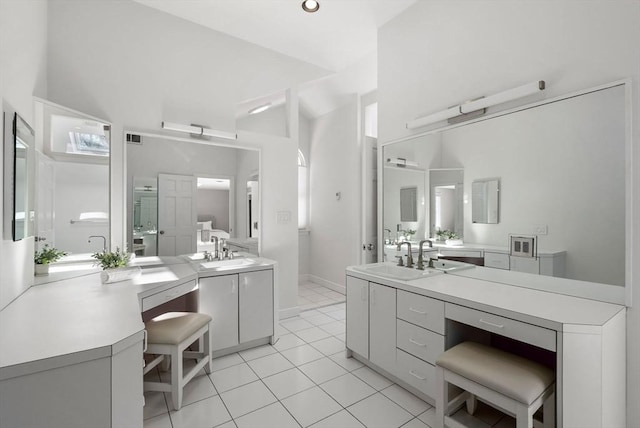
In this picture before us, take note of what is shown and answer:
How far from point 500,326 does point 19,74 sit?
3050mm

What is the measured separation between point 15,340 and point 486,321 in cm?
211

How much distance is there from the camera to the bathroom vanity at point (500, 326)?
1281 millimetres

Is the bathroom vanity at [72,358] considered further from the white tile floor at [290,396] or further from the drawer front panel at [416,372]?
the drawer front panel at [416,372]

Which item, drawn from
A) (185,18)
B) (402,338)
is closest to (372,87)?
(185,18)

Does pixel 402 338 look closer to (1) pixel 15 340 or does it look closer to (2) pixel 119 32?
(1) pixel 15 340

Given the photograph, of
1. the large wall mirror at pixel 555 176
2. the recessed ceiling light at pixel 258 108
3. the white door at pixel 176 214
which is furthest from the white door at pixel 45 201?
the large wall mirror at pixel 555 176

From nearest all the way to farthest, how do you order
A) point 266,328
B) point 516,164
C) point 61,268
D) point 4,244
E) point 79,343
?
point 79,343, point 4,244, point 516,164, point 61,268, point 266,328

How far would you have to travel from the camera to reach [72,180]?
218 centimetres

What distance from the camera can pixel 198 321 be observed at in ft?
6.92

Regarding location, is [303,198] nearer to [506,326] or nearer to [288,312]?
[288,312]

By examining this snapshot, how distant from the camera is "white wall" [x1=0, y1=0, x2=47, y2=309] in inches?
56.8

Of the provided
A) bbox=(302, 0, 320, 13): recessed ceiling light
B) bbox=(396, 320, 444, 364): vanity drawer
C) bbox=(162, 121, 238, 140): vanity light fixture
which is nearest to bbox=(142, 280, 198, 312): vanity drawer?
bbox=(162, 121, 238, 140): vanity light fixture

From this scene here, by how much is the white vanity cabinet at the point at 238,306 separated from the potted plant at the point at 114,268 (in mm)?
529

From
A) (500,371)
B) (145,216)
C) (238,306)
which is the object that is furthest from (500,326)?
(145,216)
